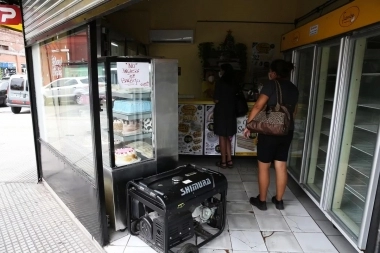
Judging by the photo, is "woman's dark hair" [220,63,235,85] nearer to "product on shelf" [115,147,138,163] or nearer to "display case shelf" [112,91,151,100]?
"display case shelf" [112,91,151,100]

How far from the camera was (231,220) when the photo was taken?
2.56m

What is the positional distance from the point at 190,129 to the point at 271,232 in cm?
207

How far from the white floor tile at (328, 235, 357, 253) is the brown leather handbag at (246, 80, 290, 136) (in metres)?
1.00

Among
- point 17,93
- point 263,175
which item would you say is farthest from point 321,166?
point 17,93

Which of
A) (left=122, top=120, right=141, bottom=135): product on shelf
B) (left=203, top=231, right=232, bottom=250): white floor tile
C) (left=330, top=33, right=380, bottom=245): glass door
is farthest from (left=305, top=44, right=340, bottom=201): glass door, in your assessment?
(left=122, top=120, right=141, bottom=135): product on shelf

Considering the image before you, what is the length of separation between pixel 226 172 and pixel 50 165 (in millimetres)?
2298

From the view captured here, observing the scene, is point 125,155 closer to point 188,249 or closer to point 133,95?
point 133,95

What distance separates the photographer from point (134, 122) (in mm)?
2510

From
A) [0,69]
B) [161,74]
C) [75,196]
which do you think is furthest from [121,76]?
[0,69]

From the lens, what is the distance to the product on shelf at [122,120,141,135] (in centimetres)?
250

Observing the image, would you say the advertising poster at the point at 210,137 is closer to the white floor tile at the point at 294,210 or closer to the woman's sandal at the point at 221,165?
the woman's sandal at the point at 221,165

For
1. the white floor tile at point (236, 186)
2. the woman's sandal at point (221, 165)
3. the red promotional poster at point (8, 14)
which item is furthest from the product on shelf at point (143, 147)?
the red promotional poster at point (8, 14)

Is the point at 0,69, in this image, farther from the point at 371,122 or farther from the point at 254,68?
the point at 371,122

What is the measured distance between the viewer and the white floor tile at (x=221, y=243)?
7.10 ft
